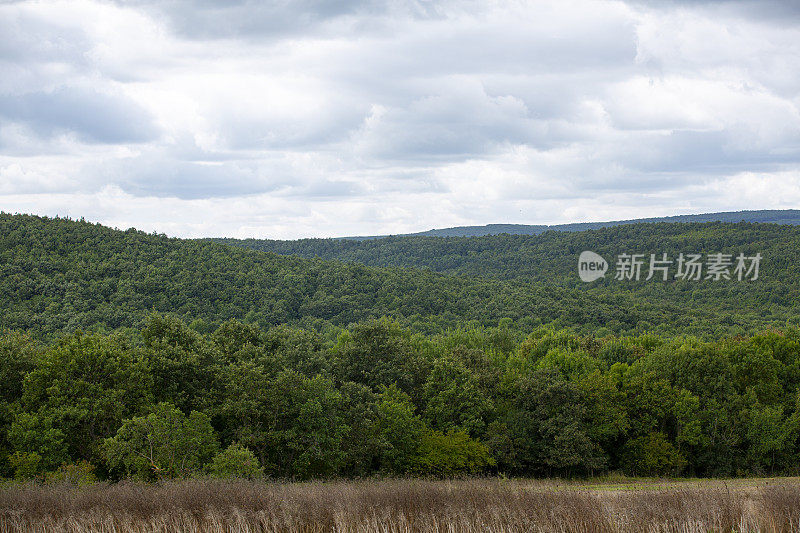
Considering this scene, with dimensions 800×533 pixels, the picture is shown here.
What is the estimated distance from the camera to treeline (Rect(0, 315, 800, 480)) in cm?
2723

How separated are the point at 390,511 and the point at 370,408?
19898 millimetres

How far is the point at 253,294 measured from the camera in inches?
4434

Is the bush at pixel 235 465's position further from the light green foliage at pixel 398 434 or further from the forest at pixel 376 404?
the light green foliage at pixel 398 434

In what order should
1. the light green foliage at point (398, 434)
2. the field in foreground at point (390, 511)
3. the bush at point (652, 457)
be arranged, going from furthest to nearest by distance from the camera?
the bush at point (652, 457)
the light green foliage at point (398, 434)
the field in foreground at point (390, 511)

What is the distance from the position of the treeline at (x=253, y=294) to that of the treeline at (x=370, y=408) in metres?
47.1

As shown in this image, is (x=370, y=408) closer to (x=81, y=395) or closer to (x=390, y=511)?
(x=81, y=395)

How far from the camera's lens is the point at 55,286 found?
8794 centimetres

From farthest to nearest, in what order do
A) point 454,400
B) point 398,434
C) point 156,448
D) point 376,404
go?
point 454,400, point 398,434, point 376,404, point 156,448

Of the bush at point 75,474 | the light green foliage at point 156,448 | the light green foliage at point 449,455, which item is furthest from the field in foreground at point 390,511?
the light green foliage at point 449,455

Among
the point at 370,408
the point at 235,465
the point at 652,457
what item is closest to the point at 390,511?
the point at 235,465

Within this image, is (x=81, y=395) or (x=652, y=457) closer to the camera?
(x=81, y=395)

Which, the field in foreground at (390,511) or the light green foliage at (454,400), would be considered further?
the light green foliage at (454,400)

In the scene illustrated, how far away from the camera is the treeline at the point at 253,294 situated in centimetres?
8831

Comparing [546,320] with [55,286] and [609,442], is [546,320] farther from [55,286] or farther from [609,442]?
[55,286]
